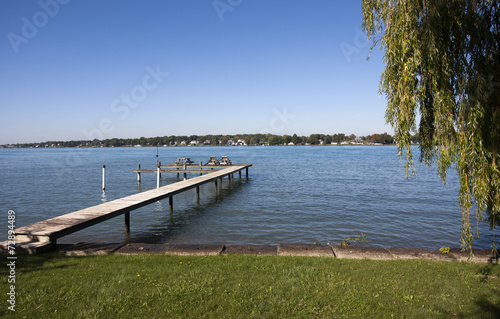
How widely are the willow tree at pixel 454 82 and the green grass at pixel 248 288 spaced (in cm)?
139

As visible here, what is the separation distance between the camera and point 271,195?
2219 cm

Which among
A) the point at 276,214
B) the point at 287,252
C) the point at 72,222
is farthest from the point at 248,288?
the point at 276,214

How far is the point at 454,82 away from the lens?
5.66 metres

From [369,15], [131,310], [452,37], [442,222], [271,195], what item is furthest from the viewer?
[271,195]

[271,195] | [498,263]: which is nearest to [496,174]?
[498,263]

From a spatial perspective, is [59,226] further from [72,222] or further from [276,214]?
[276,214]

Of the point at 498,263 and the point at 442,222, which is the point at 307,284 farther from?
the point at 442,222

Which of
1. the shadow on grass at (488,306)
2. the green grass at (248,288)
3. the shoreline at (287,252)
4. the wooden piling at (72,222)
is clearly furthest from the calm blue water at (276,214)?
the shadow on grass at (488,306)

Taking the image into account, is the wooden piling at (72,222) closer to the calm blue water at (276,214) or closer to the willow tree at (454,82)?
the calm blue water at (276,214)

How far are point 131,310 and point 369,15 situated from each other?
715 cm

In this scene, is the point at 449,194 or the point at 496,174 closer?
the point at 496,174

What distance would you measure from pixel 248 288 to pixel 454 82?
509cm

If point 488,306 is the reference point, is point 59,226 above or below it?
above

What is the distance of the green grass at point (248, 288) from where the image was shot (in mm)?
4516
